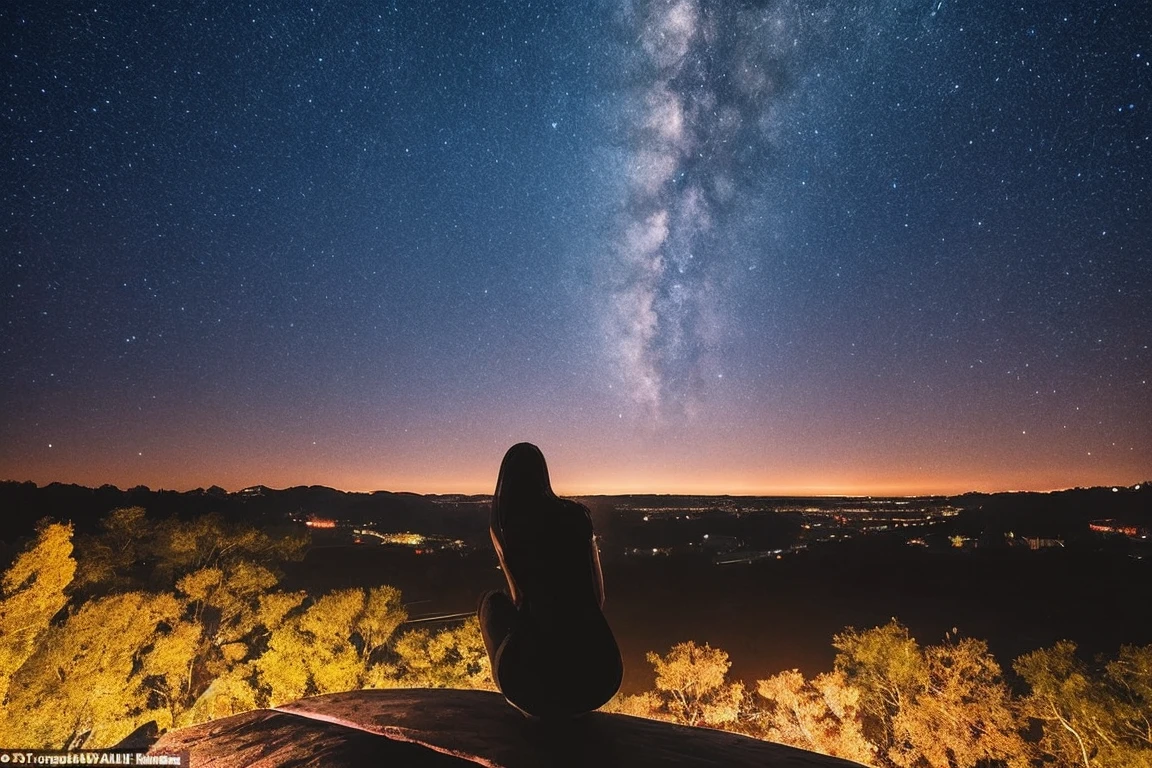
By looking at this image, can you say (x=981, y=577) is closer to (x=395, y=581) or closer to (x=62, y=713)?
(x=395, y=581)

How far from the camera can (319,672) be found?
821 inches

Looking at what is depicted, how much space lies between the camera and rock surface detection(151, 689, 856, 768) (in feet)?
15.1

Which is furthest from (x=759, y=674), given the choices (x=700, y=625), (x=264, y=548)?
(x=264, y=548)

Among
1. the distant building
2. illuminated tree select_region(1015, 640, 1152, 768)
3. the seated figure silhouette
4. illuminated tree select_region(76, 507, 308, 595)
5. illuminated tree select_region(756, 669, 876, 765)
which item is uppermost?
the seated figure silhouette

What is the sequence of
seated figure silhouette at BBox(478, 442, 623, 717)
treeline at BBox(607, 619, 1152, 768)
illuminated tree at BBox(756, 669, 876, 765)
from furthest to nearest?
illuminated tree at BBox(756, 669, 876, 765)
treeline at BBox(607, 619, 1152, 768)
seated figure silhouette at BBox(478, 442, 623, 717)

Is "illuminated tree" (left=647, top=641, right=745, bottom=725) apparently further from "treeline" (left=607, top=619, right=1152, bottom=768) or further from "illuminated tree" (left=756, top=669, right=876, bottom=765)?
"illuminated tree" (left=756, top=669, right=876, bottom=765)

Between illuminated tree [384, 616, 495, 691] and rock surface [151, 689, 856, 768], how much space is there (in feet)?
61.2

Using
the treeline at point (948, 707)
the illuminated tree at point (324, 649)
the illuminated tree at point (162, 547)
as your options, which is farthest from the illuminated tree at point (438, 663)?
the illuminated tree at point (162, 547)

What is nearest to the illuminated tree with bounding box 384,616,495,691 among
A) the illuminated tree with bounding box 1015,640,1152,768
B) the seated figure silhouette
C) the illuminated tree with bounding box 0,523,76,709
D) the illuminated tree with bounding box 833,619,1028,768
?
the illuminated tree with bounding box 0,523,76,709

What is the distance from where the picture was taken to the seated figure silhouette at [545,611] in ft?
16.3

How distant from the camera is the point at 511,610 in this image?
5223mm

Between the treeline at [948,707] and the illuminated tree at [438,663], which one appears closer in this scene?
the treeline at [948,707]

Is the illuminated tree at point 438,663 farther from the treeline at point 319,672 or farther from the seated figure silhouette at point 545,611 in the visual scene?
the seated figure silhouette at point 545,611

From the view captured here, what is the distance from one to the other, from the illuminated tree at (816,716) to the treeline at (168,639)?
41.8 ft
